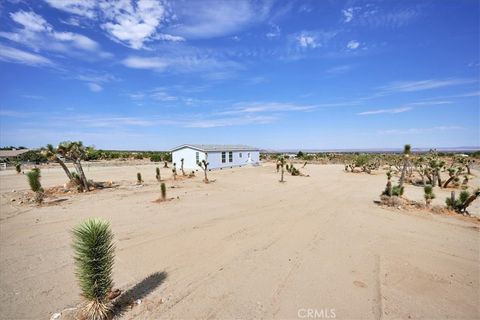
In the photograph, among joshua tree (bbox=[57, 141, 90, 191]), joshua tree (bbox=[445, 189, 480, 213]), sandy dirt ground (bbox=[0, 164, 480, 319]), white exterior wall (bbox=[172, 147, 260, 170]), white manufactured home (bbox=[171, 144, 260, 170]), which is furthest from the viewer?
white exterior wall (bbox=[172, 147, 260, 170])

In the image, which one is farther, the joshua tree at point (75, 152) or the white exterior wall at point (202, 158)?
the white exterior wall at point (202, 158)

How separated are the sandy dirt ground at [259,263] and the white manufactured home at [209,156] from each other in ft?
70.6


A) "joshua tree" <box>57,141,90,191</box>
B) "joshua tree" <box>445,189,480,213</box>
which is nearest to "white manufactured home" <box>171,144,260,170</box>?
"joshua tree" <box>57,141,90,191</box>

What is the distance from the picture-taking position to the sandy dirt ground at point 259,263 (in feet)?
16.4

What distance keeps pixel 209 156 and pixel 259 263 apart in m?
27.7

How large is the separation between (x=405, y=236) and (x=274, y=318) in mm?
6263

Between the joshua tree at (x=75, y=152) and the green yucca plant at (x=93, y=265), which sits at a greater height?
the joshua tree at (x=75, y=152)

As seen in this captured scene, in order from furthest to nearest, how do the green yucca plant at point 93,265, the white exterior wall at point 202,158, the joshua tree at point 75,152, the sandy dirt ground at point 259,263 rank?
the white exterior wall at point 202,158 < the joshua tree at point 75,152 < the sandy dirt ground at point 259,263 < the green yucca plant at point 93,265

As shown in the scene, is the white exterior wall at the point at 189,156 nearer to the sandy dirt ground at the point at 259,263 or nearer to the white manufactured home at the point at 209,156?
the white manufactured home at the point at 209,156

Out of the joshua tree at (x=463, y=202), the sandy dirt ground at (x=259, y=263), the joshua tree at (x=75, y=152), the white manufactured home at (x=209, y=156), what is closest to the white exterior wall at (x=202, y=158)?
the white manufactured home at (x=209, y=156)

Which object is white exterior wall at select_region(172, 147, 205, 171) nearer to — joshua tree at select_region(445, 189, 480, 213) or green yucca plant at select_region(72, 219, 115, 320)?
joshua tree at select_region(445, 189, 480, 213)

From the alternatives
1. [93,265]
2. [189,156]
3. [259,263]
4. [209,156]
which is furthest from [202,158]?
[93,265]

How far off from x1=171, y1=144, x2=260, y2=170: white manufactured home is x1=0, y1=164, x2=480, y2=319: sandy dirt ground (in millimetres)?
21519

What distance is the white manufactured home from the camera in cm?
3403
